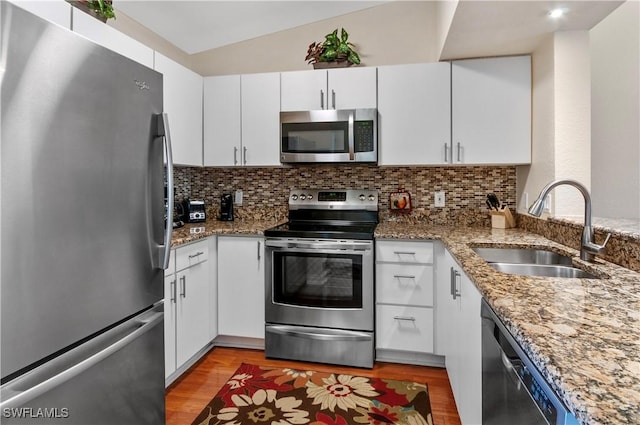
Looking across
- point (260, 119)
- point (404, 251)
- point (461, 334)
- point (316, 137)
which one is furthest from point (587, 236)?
point (260, 119)

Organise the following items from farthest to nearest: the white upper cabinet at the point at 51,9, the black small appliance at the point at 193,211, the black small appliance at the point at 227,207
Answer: the black small appliance at the point at 227,207, the black small appliance at the point at 193,211, the white upper cabinet at the point at 51,9

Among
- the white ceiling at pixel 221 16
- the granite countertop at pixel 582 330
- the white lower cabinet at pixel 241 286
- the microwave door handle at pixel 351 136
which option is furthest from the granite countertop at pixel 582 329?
the white ceiling at pixel 221 16

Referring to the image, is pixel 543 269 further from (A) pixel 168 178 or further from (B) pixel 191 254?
(B) pixel 191 254

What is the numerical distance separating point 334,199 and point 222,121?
3.51ft

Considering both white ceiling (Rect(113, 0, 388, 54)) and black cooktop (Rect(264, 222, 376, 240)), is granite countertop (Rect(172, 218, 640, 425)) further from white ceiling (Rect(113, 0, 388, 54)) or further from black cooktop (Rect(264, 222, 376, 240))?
white ceiling (Rect(113, 0, 388, 54))

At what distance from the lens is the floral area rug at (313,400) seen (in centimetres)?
186

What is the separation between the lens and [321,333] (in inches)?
96.0

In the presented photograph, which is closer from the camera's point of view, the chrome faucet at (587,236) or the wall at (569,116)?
the chrome faucet at (587,236)

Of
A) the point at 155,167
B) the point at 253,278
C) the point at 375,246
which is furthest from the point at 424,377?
the point at 155,167

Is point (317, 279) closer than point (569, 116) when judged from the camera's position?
No

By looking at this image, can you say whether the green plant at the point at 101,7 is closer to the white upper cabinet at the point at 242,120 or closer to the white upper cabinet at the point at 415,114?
the white upper cabinet at the point at 242,120

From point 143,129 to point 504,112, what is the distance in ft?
7.34

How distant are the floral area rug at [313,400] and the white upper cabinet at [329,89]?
6.08 feet

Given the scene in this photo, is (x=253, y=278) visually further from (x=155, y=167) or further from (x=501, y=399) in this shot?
(x=501, y=399)
